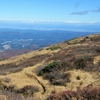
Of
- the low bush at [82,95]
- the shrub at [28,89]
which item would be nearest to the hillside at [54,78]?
the shrub at [28,89]

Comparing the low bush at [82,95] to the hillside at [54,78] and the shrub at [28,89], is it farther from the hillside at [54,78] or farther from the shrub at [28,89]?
the shrub at [28,89]

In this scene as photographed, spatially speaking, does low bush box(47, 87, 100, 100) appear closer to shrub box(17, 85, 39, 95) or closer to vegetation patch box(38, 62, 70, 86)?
shrub box(17, 85, 39, 95)

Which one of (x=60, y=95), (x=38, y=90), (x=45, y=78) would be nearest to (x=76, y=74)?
(x=45, y=78)

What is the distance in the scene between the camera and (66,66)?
22.0m

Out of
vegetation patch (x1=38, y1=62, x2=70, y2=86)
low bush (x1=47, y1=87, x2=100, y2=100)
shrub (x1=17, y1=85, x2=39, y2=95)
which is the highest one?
low bush (x1=47, y1=87, x2=100, y2=100)

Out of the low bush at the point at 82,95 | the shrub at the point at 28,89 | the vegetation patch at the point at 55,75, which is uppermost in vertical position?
the low bush at the point at 82,95

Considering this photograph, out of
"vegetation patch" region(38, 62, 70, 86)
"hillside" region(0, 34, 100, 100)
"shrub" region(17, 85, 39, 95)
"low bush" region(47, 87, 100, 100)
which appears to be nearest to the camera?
"low bush" region(47, 87, 100, 100)

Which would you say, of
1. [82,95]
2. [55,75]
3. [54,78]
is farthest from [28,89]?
[82,95]

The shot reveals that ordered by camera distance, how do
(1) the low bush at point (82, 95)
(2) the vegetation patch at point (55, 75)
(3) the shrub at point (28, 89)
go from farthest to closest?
(2) the vegetation patch at point (55, 75) → (3) the shrub at point (28, 89) → (1) the low bush at point (82, 95)

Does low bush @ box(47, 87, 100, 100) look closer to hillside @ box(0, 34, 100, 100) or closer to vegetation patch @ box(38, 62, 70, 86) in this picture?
hillside @ box(0, 34, 100, 100)

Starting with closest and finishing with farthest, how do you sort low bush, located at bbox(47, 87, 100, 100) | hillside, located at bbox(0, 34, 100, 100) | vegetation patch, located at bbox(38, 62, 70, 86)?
low bush, located at bbox(47, 87, 100, 100), hillside, located at bbox(0, 34, 100, 100), vegetation patch, located at bbox(38, 62, 70, 86)

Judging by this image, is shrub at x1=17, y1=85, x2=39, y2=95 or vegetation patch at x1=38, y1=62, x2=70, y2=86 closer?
shrub at x1=17, y1=85, x2=39, y2=95

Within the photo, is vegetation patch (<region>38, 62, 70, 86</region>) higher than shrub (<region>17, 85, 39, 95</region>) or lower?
higher

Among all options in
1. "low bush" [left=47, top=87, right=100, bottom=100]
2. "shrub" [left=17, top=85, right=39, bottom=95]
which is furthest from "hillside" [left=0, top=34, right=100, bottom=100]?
"low bush" [left=47, top=87, right=100, bottom=100]
